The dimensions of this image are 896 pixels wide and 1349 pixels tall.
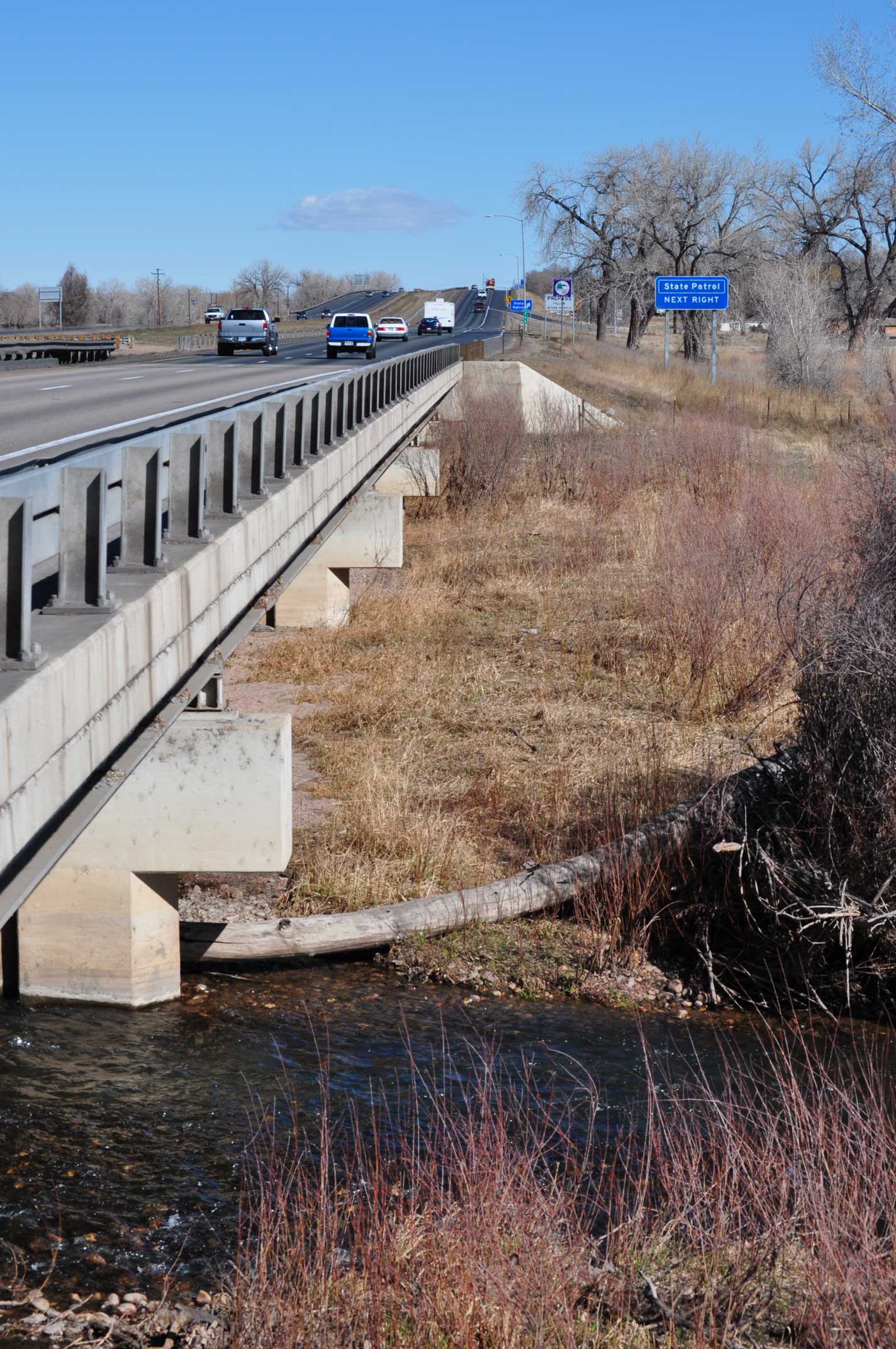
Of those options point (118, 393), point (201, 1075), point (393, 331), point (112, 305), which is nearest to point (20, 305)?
point (112, 305)

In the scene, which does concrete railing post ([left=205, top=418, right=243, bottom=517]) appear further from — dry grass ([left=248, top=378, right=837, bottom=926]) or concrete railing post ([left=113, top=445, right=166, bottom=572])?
dry grass ([left=248, top=378, right=837, bottom=926])

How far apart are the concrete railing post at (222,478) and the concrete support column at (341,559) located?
10320 mm

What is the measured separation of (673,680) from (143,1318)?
35.6ft

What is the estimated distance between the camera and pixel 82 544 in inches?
198

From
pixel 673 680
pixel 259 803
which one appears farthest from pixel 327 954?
pixel 673 680

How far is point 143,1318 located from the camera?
196 inches

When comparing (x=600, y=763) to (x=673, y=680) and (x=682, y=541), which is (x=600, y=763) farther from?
(x=682, y=541)

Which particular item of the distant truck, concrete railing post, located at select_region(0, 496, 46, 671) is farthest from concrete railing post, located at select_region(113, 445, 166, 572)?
the distant truck

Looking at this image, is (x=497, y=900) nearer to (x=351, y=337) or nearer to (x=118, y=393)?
(x=118, y=393)

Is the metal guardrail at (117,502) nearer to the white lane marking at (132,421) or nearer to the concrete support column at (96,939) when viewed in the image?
the concrete support column at (96,939)

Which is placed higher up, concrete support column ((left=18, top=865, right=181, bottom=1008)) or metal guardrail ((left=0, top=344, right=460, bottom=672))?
metal guardrail ((left=0, top=344, right=460, bottom=672))

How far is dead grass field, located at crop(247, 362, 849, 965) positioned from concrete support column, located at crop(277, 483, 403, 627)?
45 centimetres

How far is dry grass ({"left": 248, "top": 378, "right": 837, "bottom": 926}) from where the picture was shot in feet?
34.6

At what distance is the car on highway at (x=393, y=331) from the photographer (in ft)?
232
